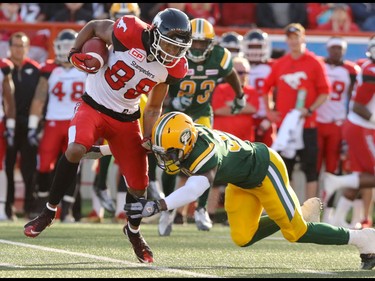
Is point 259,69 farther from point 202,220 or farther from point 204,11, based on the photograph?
point 202,220


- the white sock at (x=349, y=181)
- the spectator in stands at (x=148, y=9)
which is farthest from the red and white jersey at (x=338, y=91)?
the spectator in stands at (x=148, y=9)

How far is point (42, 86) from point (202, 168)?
4.98 meters

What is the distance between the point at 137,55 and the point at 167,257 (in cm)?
131

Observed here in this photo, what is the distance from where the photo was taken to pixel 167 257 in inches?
282

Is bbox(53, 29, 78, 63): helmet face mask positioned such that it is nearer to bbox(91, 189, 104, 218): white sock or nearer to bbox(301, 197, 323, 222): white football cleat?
bbox(91, 189, 104, 218): white sock

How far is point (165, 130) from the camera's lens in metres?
6.17

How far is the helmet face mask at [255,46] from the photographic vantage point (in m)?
11.4

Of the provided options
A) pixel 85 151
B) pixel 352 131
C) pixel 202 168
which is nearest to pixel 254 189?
pixel 202 168

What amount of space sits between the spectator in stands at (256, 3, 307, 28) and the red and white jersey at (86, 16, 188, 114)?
21.6 ft

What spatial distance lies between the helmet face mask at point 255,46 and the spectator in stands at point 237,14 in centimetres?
184

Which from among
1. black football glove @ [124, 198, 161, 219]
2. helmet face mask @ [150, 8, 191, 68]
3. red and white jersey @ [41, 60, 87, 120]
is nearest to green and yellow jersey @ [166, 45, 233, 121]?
red and white jersey @ [41, 60, 87, 120]

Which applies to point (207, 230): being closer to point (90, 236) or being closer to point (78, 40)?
point (90, 236)

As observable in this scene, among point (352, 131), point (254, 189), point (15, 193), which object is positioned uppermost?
point (254, 189)

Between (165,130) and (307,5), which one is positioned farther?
(307,5)
